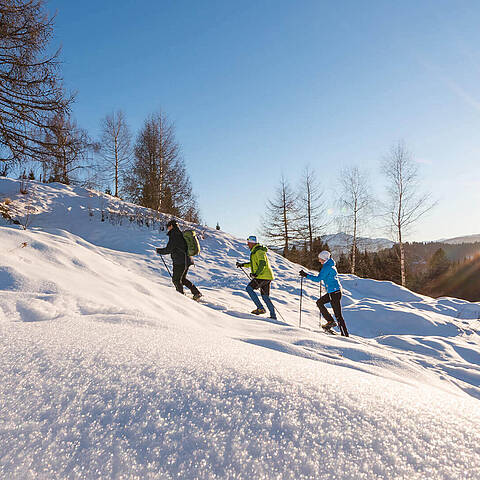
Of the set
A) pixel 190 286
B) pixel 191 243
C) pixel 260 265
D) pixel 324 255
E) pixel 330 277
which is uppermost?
pixel 191 243

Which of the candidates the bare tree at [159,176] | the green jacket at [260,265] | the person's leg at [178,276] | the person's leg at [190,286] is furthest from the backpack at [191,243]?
the bare tree at [159,176]

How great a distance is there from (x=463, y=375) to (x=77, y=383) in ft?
15.2

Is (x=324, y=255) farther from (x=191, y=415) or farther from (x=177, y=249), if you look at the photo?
(x=191, y=415)

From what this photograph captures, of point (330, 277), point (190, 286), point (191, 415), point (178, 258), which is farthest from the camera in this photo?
point (178, 258)

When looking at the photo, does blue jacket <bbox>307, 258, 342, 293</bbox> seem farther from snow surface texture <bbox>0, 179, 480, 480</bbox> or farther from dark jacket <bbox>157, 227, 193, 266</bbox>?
snow surface texture <bbox>0, 179, 480, 480</bbox>

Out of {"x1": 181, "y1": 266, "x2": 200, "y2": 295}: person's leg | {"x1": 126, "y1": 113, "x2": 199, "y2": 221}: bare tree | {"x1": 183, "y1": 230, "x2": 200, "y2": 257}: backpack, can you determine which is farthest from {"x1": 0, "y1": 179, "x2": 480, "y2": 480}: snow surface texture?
{"x1": 126, "y1": 113, "x2": 199, "y2": 221}: bare tree

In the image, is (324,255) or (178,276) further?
(178,276)

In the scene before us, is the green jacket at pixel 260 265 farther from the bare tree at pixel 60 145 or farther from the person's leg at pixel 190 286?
the bare tree at pixel 60 145

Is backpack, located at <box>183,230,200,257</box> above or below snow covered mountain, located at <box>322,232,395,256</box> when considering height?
below

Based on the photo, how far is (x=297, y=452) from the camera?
0.67 meters

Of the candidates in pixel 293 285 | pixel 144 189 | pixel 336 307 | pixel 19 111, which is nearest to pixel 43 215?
pixel 19 111

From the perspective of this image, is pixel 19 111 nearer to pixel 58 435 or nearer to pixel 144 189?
pixel 58 435

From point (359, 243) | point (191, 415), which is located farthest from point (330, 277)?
point (359, 243)

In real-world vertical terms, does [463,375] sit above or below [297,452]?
below
